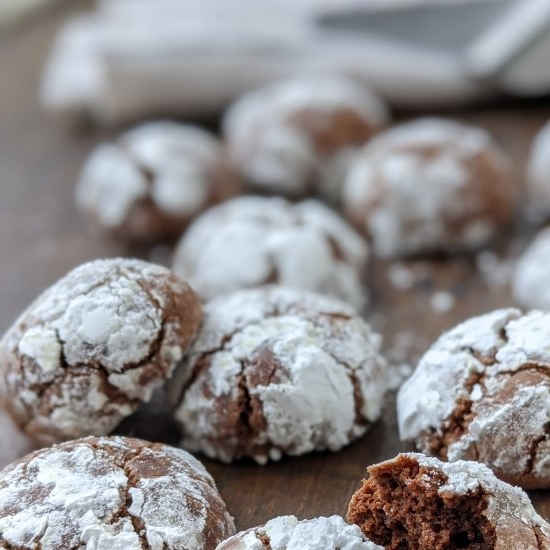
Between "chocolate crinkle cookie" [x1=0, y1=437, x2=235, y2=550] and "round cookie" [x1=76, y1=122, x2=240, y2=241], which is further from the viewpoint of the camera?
"round cookie" [x1=76, y1=122, x2=240, y2=241]

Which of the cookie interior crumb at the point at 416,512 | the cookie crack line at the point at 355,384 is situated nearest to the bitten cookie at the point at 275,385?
the cookie crack line at the point at 355,384

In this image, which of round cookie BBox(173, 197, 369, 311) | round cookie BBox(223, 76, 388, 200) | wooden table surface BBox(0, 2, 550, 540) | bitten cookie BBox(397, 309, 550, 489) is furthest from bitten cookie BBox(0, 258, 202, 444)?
round cookie BBox(223, 76, 388, 200)

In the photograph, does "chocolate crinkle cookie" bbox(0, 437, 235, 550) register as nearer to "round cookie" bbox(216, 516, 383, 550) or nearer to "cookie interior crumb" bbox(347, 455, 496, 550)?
"round cookie" bbox(216, 516, 383, 550)

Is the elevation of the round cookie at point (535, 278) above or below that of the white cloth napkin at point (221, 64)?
below

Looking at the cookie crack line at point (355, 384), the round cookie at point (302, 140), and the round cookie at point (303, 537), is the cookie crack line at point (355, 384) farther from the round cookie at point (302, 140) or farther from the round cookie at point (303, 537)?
the round cookie at point (302, 140)

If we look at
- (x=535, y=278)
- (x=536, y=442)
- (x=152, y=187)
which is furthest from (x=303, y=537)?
(x=152, y=187)

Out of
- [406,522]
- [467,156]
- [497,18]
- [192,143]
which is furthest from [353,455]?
[497,18]
